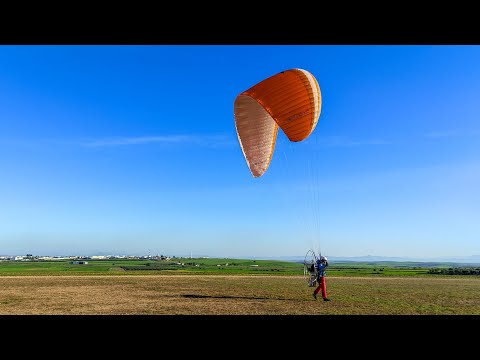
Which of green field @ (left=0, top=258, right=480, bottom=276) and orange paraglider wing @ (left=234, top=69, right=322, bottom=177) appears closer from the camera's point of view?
orange paraglider wing @ (left=234, top=69, right=322, bottom=177)

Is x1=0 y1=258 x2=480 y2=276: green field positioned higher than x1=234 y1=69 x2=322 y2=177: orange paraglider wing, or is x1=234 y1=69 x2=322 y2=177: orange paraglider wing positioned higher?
x1=234 y1=69 x2=322 y2=177: orange paraglider wing

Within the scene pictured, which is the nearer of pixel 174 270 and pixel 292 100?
pixel 292 100

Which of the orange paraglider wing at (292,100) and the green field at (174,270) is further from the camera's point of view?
the green field at (174,270)

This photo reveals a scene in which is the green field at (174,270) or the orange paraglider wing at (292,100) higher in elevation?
the orange paraglider wing at (292,100)

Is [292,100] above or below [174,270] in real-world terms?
above
